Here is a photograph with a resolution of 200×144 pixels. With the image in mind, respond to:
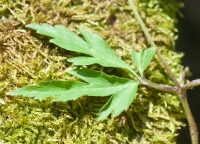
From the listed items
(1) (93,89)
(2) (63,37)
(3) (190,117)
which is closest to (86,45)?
(2) (63,37)

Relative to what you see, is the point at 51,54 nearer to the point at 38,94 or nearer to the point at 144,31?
the point at 38,94

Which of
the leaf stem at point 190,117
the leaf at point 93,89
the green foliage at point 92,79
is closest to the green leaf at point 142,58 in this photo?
the green foliage at point 92,79

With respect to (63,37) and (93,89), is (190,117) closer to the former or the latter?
(93,89)

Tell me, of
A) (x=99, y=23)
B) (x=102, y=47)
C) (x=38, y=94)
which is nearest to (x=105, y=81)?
(x=102, y=47)

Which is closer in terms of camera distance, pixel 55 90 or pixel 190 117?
pixel 55 90

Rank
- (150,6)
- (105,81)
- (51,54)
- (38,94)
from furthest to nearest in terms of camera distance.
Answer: (150,6), (51,54), (105,81), (38,94)

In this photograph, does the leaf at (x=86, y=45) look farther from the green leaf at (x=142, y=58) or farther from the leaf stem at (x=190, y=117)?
the leaf stem at (x=190, y=117)
